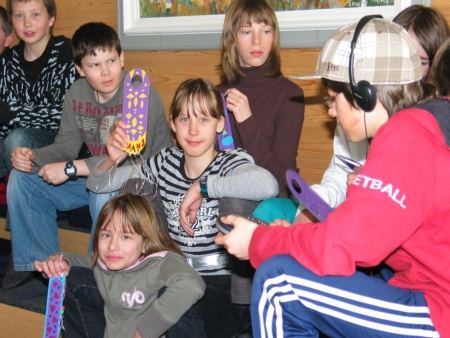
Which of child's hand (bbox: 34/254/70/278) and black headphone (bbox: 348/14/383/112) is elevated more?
black headphone (bbox: 348/14/383/112)

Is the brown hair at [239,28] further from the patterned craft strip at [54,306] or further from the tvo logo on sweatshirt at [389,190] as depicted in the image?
the tvo logo on sweatshirt at [389,190]

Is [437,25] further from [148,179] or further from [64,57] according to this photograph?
[64,57]

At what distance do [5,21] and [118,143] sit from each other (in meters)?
1.30

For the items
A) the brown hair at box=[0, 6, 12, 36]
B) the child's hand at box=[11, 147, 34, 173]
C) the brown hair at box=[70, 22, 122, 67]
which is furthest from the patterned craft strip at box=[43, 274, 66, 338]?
the brown hair at box=[0, 6, 12, 36]

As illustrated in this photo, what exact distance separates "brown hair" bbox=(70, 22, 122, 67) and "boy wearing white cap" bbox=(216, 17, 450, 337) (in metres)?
1.28

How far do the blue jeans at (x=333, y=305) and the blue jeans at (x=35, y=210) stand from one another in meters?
1.36

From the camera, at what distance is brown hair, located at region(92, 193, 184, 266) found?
1.95 m

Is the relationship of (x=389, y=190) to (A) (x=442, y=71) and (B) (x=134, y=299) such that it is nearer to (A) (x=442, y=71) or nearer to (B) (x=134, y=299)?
(A) (x=442, y=71)

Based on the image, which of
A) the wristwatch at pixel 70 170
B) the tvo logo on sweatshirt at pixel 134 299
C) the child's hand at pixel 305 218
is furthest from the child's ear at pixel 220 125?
the wristwatch at pixel 70 170

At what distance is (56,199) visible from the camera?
99.3 inches

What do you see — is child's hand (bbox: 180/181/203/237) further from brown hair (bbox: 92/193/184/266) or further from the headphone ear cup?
the headphone ear cup

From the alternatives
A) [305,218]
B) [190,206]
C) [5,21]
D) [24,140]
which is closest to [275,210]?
[305,218]

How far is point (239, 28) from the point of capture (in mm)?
2312

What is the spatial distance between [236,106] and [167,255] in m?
0.57
